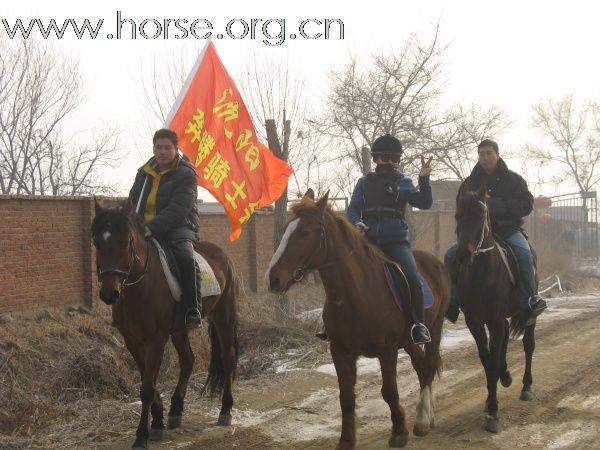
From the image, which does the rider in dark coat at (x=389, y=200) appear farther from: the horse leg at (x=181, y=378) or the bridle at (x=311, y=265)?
the horse leg at (x=181, y=378)

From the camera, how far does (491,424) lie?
21.0 feet

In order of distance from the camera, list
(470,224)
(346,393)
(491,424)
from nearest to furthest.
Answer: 1. (346,393)
2. (491,424)
3. (470,224)

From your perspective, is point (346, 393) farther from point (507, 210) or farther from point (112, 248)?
point (507, 210)

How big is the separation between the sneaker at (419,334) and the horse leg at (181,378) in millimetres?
2433

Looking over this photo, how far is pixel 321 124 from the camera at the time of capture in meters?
23.2

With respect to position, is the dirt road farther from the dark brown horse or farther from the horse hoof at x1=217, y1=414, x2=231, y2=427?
the dark brown horse

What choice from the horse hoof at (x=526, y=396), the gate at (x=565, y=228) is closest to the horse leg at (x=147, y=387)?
the horse hoof at (x=526, y=396)

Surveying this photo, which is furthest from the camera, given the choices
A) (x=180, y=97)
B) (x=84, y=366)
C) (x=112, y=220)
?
(x=180, y=97)

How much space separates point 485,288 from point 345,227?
7.24ft

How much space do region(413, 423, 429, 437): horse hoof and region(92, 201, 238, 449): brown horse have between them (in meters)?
1.91

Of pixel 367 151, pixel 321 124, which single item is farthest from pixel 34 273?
pixel 321 124

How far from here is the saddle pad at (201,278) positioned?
6.36 metres

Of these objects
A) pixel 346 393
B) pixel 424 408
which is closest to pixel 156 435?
pixel 346 393

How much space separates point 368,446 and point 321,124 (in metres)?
18.0
